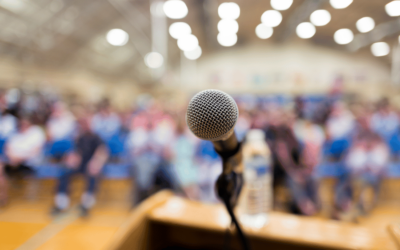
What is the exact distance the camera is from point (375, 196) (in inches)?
119

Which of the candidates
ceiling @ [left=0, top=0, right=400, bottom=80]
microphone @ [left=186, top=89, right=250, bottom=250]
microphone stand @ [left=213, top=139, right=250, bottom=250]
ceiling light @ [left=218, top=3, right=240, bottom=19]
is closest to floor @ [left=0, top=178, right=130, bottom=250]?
microphone stand @ [left=213, top=139, right=250, bottom=250]

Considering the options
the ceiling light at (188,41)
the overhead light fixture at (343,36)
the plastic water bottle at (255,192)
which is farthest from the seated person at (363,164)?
the overhead light fixture at (343,36)

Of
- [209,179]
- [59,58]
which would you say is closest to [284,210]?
[209,179]

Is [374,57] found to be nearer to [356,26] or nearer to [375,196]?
[356,26]

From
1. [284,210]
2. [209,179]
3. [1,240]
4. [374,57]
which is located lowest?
[284,210]

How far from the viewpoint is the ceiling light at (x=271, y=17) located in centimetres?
569

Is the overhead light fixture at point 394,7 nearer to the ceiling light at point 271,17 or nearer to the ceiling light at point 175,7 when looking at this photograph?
the ceiling light at point 271,17

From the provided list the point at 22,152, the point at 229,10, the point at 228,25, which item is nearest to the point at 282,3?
the point at 229,10

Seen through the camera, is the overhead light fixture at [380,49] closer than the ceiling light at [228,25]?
No

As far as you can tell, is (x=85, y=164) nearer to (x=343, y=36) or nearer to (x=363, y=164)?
(x=363, y=164)

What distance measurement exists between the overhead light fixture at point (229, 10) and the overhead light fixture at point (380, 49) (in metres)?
6.32

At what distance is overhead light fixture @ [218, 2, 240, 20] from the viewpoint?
5.04 m

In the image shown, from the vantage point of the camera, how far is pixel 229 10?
5.28 meters

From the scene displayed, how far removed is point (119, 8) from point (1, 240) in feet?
24.1
